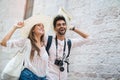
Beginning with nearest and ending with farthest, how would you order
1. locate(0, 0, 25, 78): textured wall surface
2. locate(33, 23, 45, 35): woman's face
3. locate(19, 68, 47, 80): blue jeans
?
locate(19, 68, 47, 80): blue jeans
locate(33, 23, 45, 35): woman's face
locate(0, 0, 25, 78): textured wall surface

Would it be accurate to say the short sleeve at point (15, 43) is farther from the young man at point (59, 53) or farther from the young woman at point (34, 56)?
the young man at point (59, 53)

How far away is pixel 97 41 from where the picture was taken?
4988 mm

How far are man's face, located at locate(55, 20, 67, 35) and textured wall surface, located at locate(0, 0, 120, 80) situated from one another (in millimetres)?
1348

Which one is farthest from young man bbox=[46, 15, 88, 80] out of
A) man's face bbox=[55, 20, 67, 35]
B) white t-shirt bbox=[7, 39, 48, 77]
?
white t-shirt bbox=[7, 39, 48, 77]

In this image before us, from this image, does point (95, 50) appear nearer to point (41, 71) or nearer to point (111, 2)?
point (111, 2)

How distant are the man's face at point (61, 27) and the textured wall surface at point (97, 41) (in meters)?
1.35

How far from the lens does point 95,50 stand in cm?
500

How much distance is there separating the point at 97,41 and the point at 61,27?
1537 millimetres

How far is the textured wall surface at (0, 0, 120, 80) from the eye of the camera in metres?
4.64

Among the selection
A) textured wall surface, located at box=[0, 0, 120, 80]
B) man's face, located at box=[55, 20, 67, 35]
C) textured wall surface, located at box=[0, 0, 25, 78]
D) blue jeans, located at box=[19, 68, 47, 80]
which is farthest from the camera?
textured wall surface, located at box=[0, 0, 25, 78]

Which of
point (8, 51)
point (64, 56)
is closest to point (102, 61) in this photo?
point (64, 56)

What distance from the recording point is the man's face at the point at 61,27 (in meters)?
3.62

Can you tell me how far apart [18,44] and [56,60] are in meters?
0.53

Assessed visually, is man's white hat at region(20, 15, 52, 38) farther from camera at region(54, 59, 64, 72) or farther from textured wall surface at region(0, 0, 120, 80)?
textured wall surface at region(0, 0, 120, 80)
